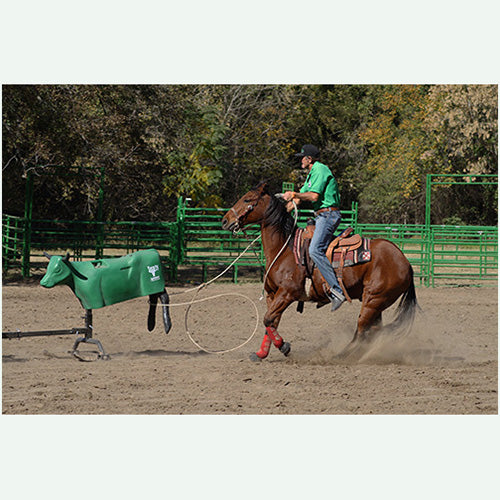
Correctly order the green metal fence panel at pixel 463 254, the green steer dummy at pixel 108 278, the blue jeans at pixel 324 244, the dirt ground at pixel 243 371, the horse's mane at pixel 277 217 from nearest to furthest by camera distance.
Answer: the dirt ground at pixel 243 371, the green steer dummy at pixel 108 278, the blue jeans at pixel 324 244, the horse's mane at pixel 277 217, the green metal fence panel at pixel 463 254

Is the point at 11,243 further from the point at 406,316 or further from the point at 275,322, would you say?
the point at 406,316

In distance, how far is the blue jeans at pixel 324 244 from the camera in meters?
7.43

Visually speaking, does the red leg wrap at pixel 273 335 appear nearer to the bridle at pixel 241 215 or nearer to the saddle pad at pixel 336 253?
the saddle pad at pixel 336 253

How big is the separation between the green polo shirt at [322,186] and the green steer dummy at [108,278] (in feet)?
6.08

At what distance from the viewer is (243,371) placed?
7125mm

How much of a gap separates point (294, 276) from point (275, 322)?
0.53 meters

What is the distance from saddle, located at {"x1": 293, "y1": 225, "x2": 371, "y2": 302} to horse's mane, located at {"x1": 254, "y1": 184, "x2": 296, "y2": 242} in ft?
0.56

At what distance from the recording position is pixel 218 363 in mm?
7570

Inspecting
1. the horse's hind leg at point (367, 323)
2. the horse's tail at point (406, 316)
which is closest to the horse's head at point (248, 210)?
the horse's hind leg at point (367, 323)

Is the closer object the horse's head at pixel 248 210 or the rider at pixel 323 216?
the rider at pixel 323 216

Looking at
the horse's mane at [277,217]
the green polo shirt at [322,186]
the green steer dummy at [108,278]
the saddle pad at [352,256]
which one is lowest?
the green steer dummy at [108,278]

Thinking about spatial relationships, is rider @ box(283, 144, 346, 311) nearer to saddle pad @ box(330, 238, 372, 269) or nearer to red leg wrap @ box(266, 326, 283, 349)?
saddle pad @ box(330, 238, 372, 269)

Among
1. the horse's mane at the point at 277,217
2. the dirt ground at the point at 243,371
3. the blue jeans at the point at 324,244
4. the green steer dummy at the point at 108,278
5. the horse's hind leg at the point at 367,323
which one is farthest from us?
the horse's mane at the point at 277,217

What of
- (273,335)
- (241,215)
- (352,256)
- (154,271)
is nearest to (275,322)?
(273,335)
